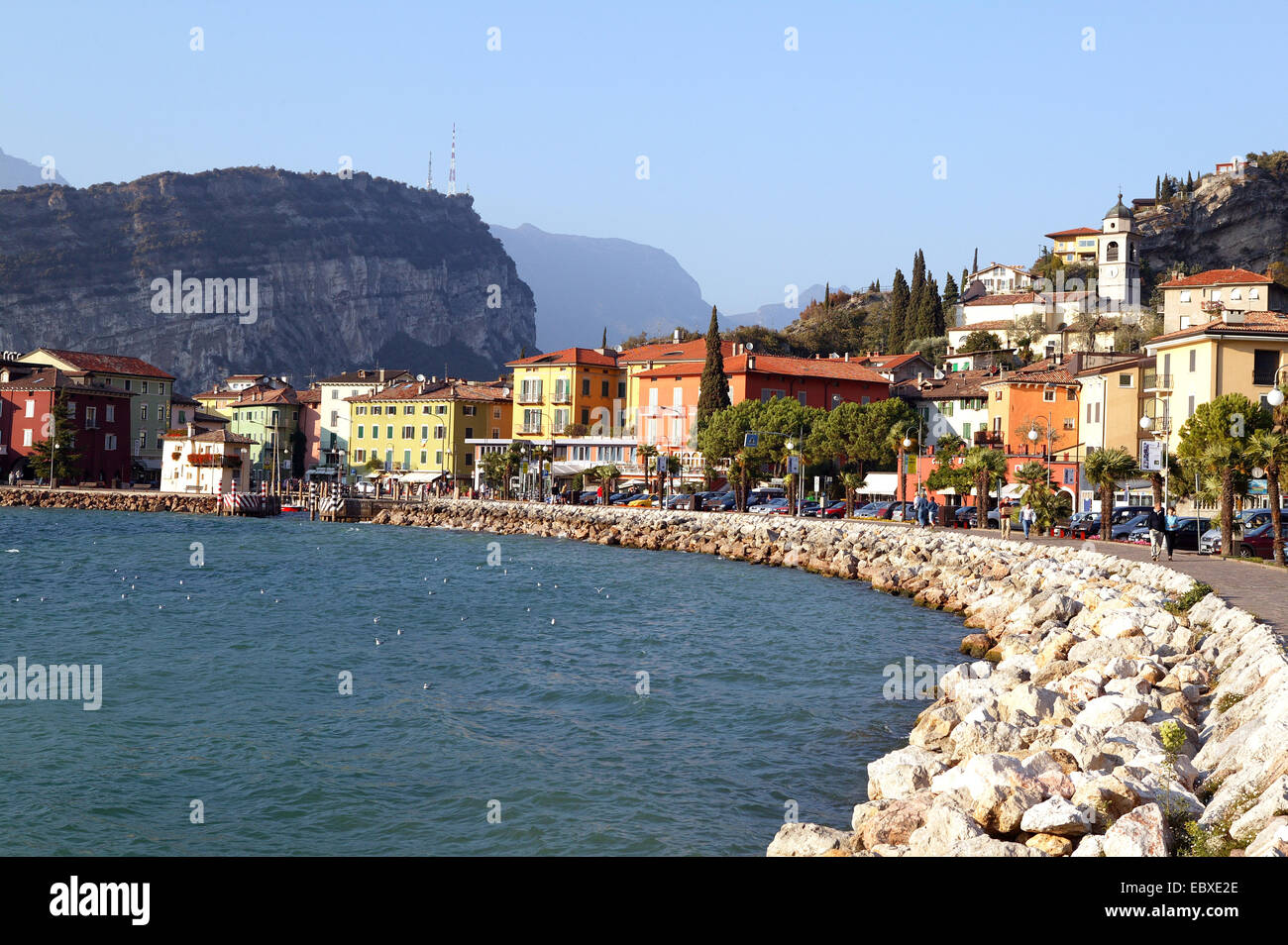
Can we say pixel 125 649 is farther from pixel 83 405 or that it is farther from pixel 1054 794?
pixel 83 405

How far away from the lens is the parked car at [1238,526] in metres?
38.1

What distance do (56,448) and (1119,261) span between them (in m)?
102

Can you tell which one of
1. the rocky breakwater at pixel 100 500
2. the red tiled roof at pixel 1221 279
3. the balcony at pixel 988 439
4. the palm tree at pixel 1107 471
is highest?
the red tiled roof at pixel 1221 279

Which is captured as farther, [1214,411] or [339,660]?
[1214,411]

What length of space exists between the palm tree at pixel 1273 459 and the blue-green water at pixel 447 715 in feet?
30.2

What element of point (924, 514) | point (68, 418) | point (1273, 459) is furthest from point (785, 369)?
point (1273, 459)

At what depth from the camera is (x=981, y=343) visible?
106 meters

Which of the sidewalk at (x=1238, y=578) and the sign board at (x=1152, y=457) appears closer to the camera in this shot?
the sidewalk at (x=1238, y=578)

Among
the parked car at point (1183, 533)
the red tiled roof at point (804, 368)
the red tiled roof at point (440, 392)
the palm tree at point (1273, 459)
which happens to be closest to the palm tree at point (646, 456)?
the red tiled roof at point (804, 368)

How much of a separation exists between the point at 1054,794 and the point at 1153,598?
14369mm

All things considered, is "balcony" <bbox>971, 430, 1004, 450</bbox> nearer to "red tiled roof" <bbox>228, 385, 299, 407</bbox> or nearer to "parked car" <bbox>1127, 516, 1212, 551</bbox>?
"parked car" <bbox>1127, 516, 1212, 551</bbox>

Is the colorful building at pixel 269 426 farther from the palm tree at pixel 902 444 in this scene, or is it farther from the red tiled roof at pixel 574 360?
the palm tree at pixel 902 444

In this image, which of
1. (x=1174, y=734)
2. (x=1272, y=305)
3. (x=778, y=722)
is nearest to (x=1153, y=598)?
(x=778, y=722)

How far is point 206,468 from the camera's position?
316 ft
